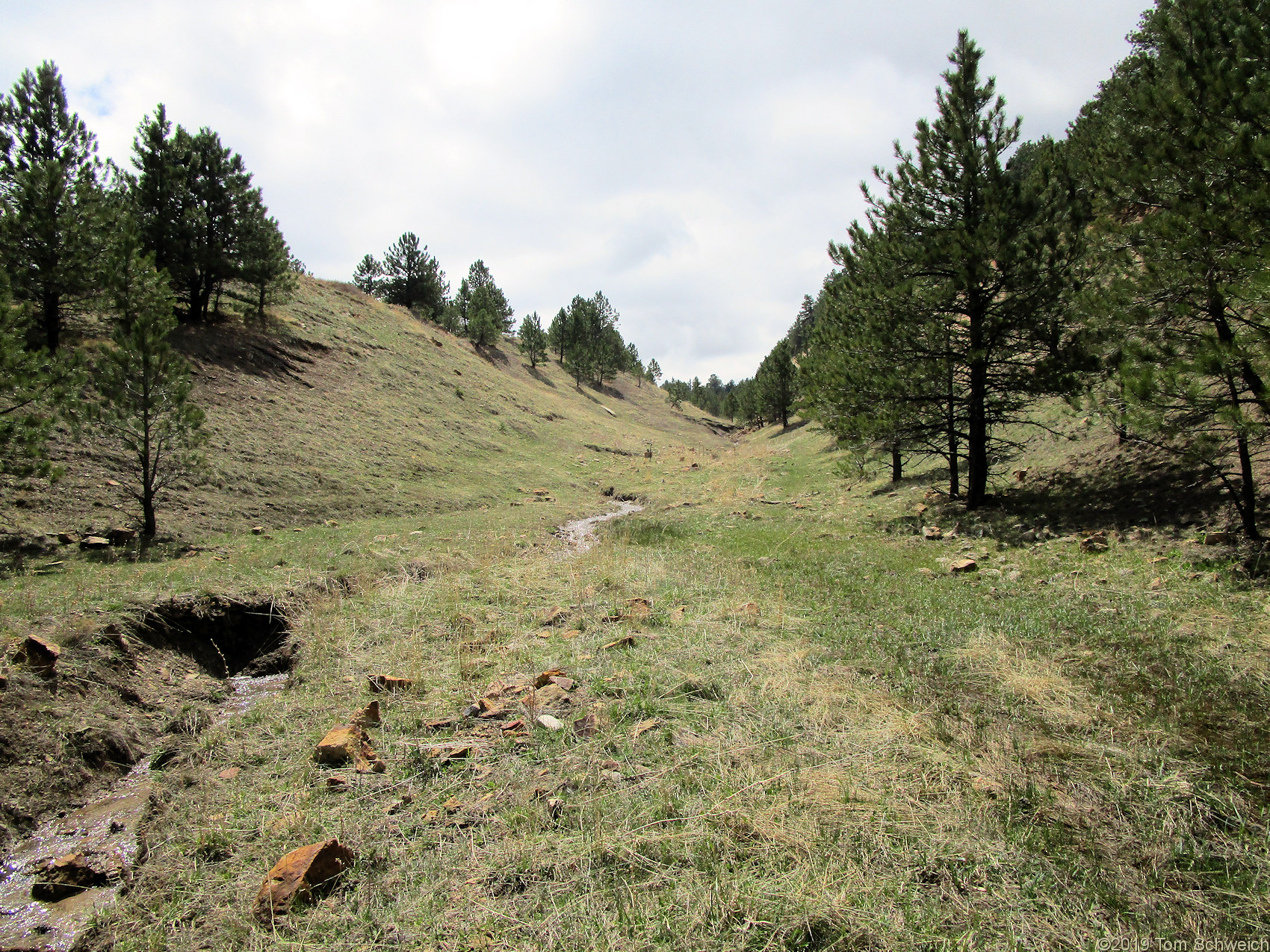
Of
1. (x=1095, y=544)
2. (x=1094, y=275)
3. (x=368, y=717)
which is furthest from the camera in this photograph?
(x=1094, y=275)

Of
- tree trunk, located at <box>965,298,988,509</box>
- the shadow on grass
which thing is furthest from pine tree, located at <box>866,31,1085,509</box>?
the shadow on grass

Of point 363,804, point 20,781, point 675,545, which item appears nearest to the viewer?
point 363,804

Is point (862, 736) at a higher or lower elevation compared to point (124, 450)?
lower

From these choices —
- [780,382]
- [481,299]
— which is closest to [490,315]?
[481,299]

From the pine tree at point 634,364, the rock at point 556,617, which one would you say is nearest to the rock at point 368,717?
the rock at point 556,617

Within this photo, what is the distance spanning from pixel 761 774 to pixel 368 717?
411 cm

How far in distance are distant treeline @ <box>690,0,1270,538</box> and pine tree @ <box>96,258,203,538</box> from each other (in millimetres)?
17701

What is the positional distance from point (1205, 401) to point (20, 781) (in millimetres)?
15473

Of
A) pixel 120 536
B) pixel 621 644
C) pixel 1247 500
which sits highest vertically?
pixel 1247 500

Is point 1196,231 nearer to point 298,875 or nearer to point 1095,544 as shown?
point 1095,544

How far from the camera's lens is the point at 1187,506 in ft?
34.6

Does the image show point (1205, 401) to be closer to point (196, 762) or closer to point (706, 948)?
point (706, 948)

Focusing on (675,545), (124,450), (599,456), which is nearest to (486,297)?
(599,456)

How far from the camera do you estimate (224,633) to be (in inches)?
362
